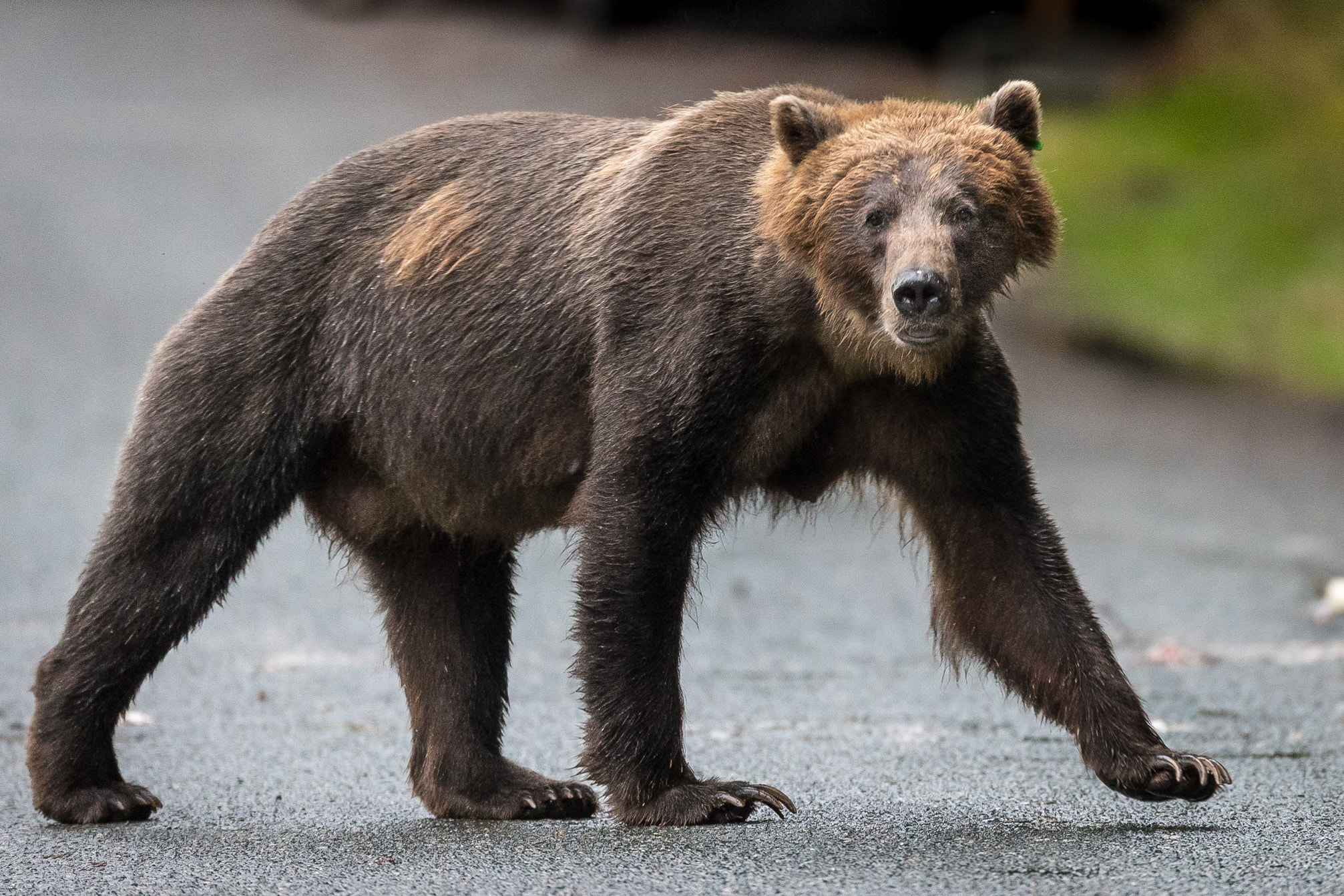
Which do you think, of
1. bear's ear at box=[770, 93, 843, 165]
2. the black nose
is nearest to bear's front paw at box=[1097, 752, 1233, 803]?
the black nose

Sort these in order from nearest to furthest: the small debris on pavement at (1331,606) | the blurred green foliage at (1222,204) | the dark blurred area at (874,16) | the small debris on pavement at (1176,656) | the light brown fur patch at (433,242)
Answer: the light brown fur patch at (433,242), the small debris on pavement at (1176,656), the small debris on pavement at (1331,606), the blurred green foliage at (1222,204), the dark blurred area at (874,16)

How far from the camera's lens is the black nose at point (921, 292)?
15.4 ft

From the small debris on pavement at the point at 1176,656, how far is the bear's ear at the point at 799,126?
4.01m

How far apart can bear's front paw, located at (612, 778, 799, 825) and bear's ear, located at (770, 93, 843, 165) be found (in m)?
1.79

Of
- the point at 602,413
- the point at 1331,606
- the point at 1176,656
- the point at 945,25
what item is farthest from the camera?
the point at 945,25

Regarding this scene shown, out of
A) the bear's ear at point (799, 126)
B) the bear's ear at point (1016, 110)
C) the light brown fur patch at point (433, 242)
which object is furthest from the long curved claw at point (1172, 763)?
the light brown fur patch at point (433, 242)

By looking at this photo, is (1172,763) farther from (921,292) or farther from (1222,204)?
(1222,204)

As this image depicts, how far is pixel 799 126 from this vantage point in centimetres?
505

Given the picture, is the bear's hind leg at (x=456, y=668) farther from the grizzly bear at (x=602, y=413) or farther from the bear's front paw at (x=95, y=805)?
the bear's front paw at (x=95, y=805)

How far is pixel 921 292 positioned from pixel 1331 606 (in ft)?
16.5

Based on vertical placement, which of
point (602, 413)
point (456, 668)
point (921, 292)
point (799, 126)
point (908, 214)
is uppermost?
point (799, 126)

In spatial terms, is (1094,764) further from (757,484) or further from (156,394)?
(156,394)

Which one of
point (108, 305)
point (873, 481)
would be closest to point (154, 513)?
point (873, 481)

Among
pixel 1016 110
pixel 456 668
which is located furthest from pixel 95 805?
pixel 1016 110
